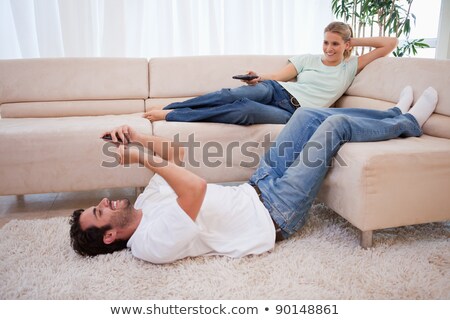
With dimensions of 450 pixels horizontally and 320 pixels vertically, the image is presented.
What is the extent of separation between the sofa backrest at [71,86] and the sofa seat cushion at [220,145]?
56 centimetres

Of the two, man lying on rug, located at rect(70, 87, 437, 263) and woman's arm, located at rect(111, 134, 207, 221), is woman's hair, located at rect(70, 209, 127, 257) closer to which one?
man lying on rug, located at rect(70, 87, 437, 263)

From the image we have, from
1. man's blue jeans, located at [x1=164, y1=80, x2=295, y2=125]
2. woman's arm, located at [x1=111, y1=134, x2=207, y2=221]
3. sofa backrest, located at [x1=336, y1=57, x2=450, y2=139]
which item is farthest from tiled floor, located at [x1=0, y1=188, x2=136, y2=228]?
sofa backrest, located at [x1=336, y1=57, x2=450, y2=139]

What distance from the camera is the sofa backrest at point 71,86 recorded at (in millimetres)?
2393

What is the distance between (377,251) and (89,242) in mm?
1090

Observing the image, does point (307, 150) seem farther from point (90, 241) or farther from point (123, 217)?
point (90, 241)

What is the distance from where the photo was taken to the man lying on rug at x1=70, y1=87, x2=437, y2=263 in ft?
4.34

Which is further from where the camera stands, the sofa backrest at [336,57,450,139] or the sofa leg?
the sofa backrest at [336,57,450,139]

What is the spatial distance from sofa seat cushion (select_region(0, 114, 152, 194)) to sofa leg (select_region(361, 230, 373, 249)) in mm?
1058

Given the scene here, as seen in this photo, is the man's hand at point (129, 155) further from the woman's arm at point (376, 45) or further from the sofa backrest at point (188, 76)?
the woman's arm at point (376, 45)

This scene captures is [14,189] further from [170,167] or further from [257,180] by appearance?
[257,180]

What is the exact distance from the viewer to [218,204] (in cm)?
146

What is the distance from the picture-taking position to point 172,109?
2221mm

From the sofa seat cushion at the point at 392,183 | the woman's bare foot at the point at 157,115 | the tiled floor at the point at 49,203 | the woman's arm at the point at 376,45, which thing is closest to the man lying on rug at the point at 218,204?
the sofa seat cushion at the point at 392,183
